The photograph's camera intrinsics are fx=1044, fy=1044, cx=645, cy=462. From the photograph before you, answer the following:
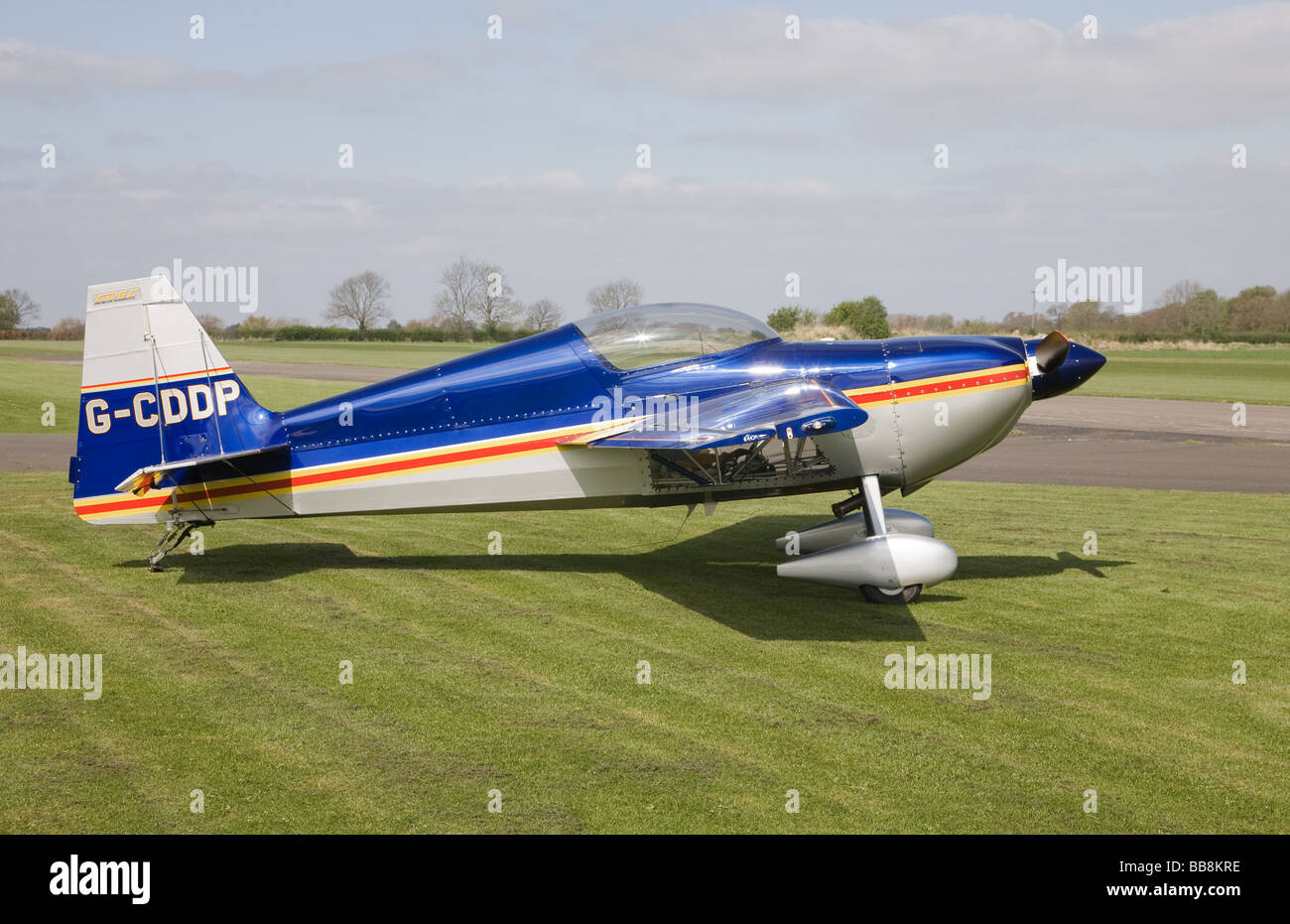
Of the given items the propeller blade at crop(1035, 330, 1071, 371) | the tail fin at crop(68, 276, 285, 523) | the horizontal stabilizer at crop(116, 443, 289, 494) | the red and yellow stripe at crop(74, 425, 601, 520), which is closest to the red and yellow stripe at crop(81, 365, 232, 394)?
the tail fin at crop(68, 276, 285, 523)

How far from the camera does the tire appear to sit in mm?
9359

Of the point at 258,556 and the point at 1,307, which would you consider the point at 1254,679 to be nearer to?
the point at 258,556

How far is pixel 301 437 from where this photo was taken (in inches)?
396

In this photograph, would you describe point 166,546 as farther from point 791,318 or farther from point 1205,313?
point 1205,313

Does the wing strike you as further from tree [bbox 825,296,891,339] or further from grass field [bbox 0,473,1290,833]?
tree [bbox 825,296,891,339]

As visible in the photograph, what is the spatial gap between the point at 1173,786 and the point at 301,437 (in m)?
7.84

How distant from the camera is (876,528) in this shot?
9.55m

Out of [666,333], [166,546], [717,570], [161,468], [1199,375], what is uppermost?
[666,333]

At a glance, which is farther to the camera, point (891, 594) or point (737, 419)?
point (891, 594)

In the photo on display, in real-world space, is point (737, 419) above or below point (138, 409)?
below

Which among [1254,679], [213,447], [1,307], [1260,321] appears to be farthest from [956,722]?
[1260,321]

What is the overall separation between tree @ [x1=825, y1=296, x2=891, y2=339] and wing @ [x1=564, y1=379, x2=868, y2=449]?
123 ft

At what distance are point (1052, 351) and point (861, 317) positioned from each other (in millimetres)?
42343

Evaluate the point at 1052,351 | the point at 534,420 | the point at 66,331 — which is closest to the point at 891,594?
the point at 1052,351
